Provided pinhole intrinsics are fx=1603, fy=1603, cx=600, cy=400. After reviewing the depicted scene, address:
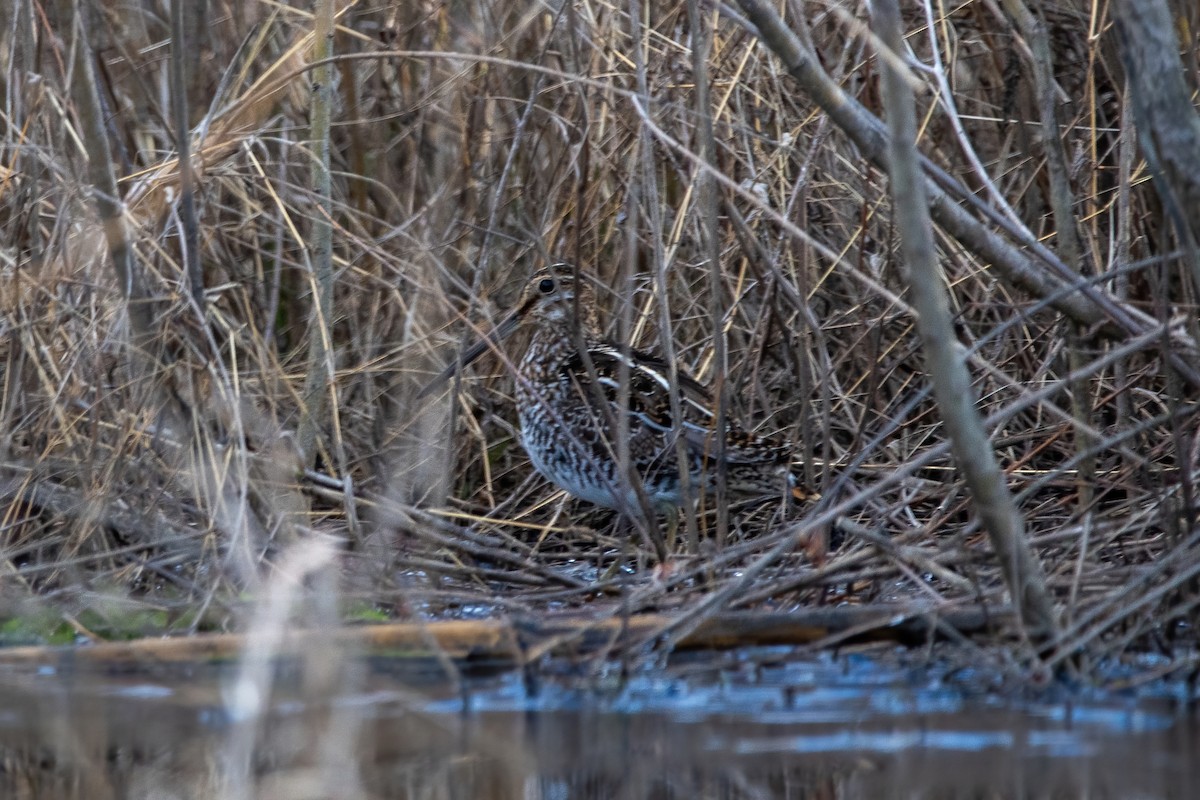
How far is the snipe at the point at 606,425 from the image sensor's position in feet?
14.0

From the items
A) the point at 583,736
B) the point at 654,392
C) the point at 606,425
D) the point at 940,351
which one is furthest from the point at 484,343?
the point at 940,351

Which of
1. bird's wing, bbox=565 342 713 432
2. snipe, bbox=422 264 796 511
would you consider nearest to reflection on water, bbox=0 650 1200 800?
snipe, bbox=422 264 796 511

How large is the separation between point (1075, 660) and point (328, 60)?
2351 mm

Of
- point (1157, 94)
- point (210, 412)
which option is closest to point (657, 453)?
point (210, 412)

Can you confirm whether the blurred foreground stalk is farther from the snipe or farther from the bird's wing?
the bird's wing

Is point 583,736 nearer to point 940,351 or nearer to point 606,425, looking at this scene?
point 940,351

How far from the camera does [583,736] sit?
9.30 ft

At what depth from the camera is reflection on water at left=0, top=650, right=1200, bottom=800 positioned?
2.51 metres

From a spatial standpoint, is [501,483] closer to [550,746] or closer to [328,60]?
[328,60]

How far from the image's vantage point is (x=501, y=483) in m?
5.05

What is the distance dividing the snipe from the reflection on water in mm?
939

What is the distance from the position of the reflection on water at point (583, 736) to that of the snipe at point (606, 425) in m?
0.94

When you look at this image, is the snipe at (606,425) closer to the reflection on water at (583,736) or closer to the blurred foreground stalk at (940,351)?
the reflection on water at (583,736)

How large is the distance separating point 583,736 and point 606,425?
181 centimetres
